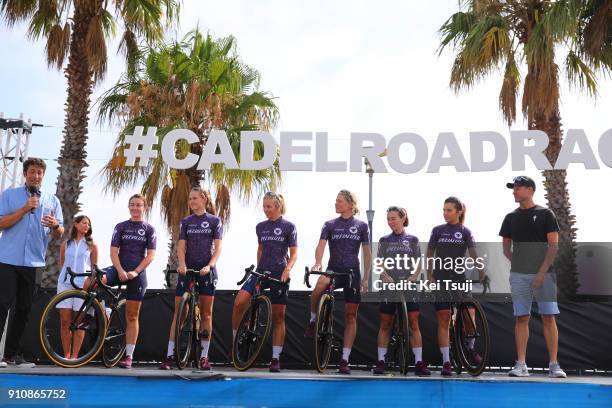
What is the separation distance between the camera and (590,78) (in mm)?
13695

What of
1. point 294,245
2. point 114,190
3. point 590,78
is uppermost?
point 590,78

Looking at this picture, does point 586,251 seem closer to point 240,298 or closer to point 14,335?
point 240,298

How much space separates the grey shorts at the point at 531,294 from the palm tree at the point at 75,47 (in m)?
9.17

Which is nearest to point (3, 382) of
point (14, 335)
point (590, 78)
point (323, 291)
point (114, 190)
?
point (14, 335)

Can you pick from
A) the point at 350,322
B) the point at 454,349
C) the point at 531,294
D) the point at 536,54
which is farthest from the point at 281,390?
the point at 536,54

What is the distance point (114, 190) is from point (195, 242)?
8335 mm

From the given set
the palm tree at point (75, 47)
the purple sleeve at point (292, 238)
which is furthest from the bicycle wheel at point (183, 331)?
the palm tree at point (75, 47)

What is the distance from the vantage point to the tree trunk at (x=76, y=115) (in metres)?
14.2

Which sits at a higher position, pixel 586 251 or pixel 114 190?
pixel 114 190

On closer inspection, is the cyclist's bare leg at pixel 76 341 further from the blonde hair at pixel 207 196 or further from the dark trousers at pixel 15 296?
the blonde hair at pixel 207 196

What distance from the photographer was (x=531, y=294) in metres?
6.97

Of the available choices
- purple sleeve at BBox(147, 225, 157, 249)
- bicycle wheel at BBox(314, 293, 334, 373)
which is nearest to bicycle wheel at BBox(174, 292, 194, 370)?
purple sleeve at BBox(147, 225, 157, 249)

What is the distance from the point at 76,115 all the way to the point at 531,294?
9.83 meters

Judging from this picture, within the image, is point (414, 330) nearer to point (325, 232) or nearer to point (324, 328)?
point (324, 328)
